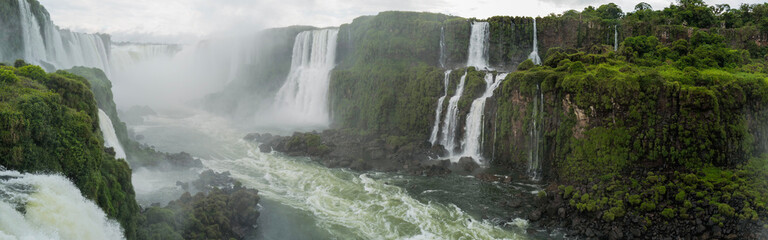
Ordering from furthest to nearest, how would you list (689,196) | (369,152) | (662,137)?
1. (369,152)
2. (662,137)
3. (689,196)

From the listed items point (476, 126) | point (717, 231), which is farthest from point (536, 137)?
point (717, 231)

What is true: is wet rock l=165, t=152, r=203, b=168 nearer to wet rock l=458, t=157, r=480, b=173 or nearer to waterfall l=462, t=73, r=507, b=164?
wet rock l=458, t=157, r=480, b=173

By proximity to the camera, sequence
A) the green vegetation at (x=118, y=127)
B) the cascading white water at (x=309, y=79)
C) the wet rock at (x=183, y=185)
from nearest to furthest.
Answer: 1. the wet rock at (x=183, y=185)
2. the green vegetation at (x=118, y=127)
3. the cascading white water at (x=309, y=79)

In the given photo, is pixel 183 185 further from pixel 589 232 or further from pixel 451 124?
pixel 589 232

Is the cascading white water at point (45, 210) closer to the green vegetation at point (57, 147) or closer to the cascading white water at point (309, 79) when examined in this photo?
the green vegetation at point (57, 147)

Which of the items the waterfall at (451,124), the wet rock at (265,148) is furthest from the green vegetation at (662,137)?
the wet rock at (265,148)

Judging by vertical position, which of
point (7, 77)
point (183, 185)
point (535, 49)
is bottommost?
point (183, 185)
